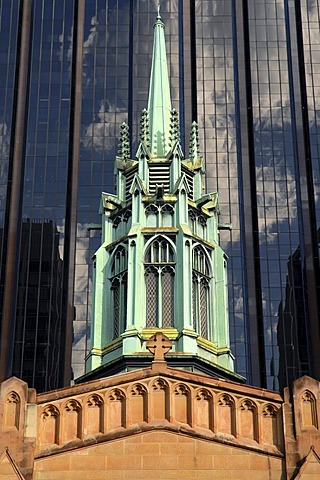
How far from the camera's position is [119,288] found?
3938 cm

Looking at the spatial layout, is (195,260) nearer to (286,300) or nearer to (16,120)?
(286,300)

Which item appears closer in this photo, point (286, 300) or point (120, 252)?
point (120, 252)

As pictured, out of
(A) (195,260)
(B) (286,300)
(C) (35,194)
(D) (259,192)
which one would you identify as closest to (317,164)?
(D) (259,192)

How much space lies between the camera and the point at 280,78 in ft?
246

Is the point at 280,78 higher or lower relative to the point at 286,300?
higher

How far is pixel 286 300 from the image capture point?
221 feet

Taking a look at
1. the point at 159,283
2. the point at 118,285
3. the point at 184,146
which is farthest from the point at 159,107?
the point at 184,146

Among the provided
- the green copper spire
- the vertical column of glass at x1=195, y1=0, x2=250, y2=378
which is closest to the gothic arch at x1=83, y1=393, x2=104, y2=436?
the green copper spire

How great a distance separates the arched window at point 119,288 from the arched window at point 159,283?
801 millimetres

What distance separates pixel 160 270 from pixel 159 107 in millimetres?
8541

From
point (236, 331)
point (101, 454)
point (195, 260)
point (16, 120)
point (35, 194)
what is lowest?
point (101, 454)

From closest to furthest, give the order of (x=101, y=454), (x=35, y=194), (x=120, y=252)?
(x=101, y=454) < (x=120, y=252) < (x=35, y=194)

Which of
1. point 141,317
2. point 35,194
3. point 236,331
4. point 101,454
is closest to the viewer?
point 101,454

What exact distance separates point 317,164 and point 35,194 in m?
16.9
